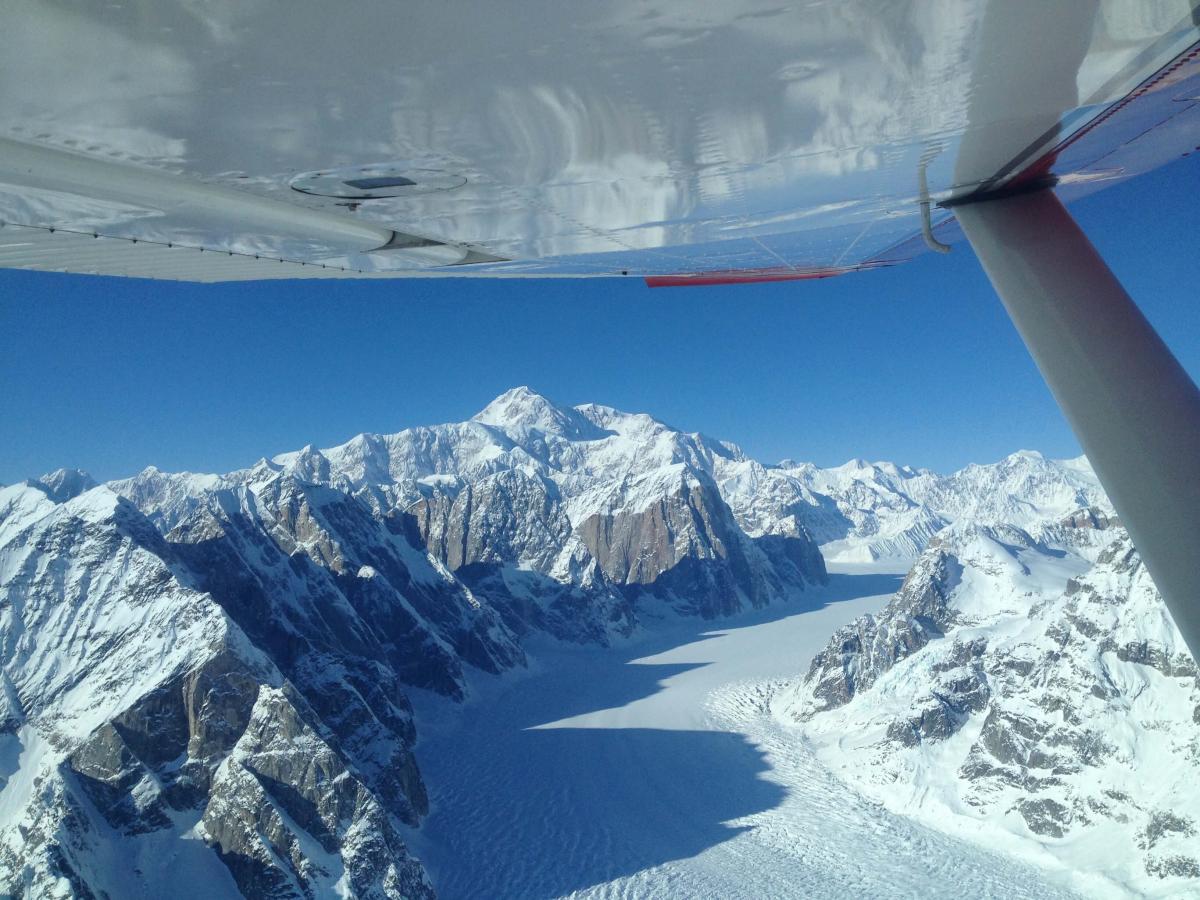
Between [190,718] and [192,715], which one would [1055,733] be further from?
[190,718]

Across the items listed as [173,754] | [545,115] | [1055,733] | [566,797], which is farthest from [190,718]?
[1055,733]

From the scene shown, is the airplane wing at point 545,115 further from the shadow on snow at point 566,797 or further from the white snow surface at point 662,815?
the shadow on snow at point 566,797

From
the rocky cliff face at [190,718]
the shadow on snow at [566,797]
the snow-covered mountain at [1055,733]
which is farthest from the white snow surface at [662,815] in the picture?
the rocky cliff face at [190,718]

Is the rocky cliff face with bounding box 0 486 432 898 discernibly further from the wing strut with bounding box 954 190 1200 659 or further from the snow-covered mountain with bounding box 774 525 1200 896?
the wing strut with bounding box 954 190 1200 659

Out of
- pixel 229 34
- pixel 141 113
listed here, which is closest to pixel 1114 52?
pixel 229 34

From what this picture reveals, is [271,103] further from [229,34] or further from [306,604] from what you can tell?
[306,604]

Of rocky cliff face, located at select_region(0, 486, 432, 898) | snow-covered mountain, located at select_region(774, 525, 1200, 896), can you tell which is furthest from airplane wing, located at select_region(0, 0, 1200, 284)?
snow-covered mountain, located at select_region(774, 525, 1200, 896)

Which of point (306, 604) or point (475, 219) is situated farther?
point (306, 604)
